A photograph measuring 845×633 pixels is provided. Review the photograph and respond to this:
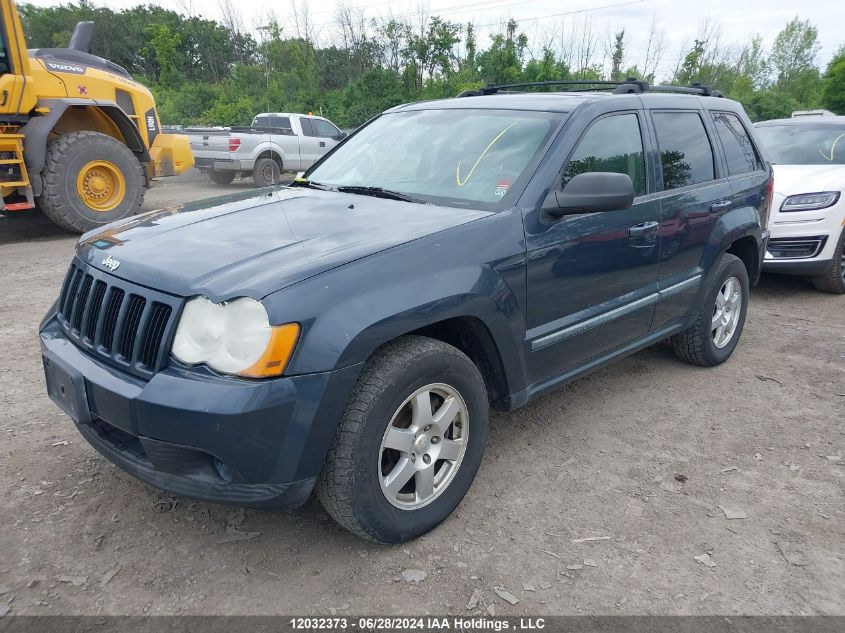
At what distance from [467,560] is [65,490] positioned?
1.85 metres

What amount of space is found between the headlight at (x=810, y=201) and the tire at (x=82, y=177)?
7.95 m

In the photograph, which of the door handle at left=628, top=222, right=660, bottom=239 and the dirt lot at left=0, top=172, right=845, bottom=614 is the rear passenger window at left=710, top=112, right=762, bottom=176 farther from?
the dirt lot at left=0, top=172, right=845, bottom=614

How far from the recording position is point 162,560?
2.49 metres

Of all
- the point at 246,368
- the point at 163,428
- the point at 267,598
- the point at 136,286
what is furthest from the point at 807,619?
the point at 136,286

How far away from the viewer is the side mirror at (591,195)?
285 cm

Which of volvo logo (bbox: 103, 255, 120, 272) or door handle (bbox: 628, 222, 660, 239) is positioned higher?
volvo logo (bbox: 103, 255, 120, 272)

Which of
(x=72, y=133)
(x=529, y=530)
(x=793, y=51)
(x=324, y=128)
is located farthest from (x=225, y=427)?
(x=793, y=51)

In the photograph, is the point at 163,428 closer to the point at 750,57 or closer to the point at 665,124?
the point at 665,124

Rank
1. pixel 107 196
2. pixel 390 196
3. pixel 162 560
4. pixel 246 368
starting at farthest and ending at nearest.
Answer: pixel 107 196, pixel 390 196, pixel 162 560, pixel 246 368

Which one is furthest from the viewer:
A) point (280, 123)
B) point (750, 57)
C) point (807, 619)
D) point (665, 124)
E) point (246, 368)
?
point (750, 57)

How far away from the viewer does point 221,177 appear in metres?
15.3

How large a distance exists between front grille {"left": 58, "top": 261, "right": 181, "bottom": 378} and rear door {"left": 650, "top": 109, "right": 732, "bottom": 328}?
2.69 meters

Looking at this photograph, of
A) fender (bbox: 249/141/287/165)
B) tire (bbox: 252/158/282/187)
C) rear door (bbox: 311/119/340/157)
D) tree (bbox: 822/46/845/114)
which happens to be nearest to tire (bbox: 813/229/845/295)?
tire (bbox: 252/158/282/187)

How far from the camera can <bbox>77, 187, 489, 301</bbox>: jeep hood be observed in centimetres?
224
